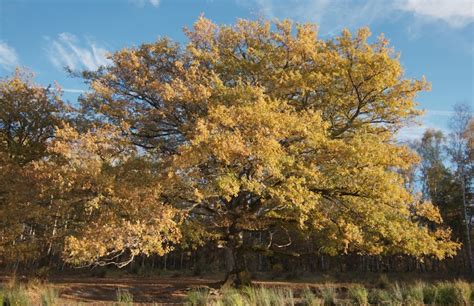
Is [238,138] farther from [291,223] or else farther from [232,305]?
[291,223]

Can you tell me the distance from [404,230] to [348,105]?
215 inches

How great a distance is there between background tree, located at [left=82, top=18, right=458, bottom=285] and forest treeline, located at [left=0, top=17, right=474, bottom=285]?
58 mm

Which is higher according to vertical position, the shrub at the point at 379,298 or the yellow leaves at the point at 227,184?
the yellow leaves at the point at 227,184

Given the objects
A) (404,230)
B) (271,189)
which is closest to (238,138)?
(271,189)

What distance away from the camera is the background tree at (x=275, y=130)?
11.9 metres

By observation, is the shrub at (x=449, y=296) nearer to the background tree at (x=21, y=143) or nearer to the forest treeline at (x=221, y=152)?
the forest treeline at (x=221, y=152)

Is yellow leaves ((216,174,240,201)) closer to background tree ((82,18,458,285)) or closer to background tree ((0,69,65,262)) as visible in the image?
background tree ((82,18,458,285))

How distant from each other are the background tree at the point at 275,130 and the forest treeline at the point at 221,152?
0.19ft

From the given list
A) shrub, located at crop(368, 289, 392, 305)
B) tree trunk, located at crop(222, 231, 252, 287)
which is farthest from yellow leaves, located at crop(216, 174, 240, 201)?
tree trunk, located at crop(222, 231, 252, 287)

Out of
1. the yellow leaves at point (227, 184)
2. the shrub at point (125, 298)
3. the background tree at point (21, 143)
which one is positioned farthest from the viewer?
the background tree at point (21, 143)

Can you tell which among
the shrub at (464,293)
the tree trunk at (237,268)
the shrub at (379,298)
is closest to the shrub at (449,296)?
the shrub at (464,293)

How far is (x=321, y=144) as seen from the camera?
1270 centimetres

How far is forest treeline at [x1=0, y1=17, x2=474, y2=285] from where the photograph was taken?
11.6 metres

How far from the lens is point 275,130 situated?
37.7 ft
